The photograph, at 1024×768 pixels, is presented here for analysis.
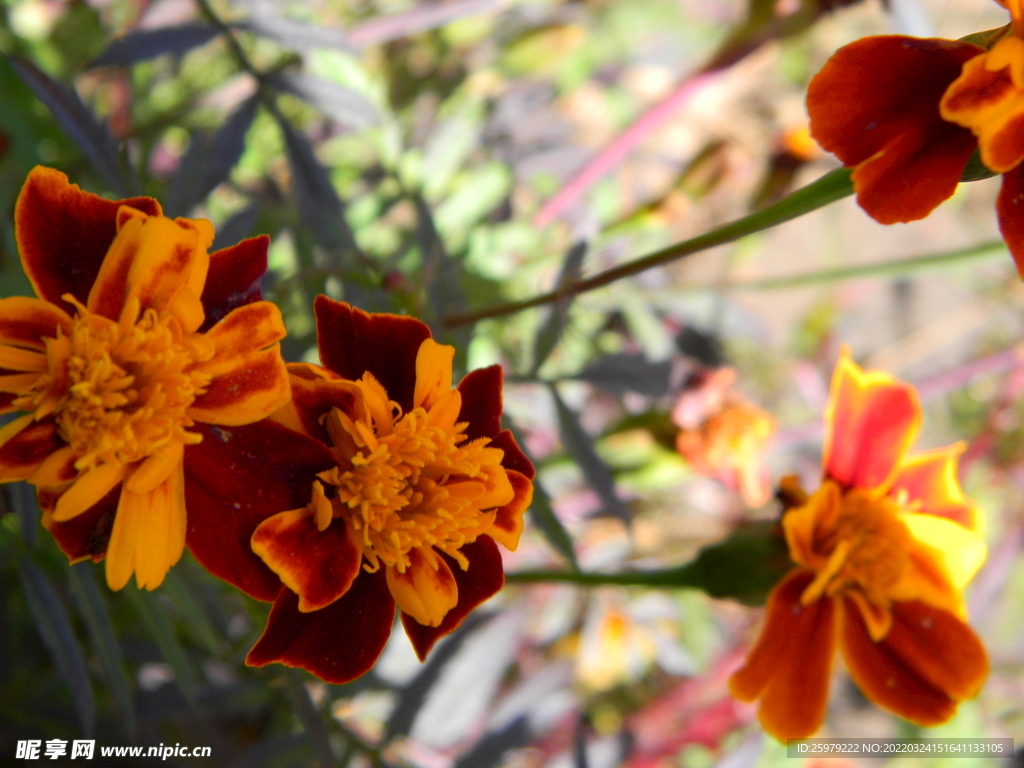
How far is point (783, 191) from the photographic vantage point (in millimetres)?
1180

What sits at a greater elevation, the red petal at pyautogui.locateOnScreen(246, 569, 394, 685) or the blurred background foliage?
the red petal at pyautogui.locateOnScreen(246, 569, 394, 685)

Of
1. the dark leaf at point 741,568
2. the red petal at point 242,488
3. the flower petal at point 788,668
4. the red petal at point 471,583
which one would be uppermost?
the red petal at point 242,488

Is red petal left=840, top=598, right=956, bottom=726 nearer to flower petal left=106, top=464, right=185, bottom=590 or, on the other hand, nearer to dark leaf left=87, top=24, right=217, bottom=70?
flower petal left=106, top=464, right=185, bottom=590

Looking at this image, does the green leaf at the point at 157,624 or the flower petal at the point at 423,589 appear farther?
the green leaf at the point at 157,624

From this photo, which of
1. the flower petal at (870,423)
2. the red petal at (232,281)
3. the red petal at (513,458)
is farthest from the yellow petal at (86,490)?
the flower petal at (870,423)

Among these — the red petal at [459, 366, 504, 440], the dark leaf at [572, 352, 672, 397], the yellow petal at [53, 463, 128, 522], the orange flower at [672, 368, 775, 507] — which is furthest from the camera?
the orange flower at [672, 368, 775, 507]

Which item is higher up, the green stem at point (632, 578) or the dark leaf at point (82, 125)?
the dark leaf at point (82, 125)

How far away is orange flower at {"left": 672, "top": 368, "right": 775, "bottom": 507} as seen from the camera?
967 mm

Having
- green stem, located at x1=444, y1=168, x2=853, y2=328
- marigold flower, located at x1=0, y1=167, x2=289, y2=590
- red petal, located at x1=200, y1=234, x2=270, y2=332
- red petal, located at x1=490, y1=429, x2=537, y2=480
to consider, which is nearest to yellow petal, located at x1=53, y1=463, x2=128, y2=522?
marigold flower, located at x1=0, y1=167, x2=289, y2=590

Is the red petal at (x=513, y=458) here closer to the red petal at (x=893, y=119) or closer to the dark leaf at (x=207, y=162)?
the red petal at (x=893, y=119)

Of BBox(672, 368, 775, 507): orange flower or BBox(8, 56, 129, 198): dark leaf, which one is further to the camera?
BBox(672, 368, 775, 507): orange flower

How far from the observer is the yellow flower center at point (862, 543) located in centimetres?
63

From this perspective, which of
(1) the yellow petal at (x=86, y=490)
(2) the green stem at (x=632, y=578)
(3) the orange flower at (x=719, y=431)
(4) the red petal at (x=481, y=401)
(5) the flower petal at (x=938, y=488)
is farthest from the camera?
(3) the orange flower at (x=719, y=431)

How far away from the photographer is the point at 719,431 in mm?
964
